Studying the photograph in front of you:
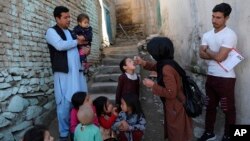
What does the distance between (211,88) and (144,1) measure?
35.6 ft

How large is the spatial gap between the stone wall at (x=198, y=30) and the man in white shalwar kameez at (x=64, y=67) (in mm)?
2166

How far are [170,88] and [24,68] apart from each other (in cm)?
221

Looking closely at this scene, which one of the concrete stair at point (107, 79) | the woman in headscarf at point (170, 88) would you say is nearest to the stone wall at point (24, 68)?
the concrete stair at point (107, 79)

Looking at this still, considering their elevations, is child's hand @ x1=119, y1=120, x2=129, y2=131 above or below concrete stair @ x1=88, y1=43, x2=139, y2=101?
below

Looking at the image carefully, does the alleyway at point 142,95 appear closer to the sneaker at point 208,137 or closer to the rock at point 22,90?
the sneaker at point 208,137

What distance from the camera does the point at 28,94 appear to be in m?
4.49

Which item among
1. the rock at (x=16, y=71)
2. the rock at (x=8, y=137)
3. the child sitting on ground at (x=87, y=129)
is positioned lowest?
the rock at (x=8, y=137)

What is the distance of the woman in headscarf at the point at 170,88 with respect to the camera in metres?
3.23

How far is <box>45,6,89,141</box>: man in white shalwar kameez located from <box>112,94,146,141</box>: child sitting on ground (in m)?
0.81

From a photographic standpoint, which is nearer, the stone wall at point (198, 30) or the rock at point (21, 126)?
the rock at point (21, 126)

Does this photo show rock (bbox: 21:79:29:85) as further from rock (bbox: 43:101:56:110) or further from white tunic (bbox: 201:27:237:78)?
white tunic (bbox: 201:27:237:78)

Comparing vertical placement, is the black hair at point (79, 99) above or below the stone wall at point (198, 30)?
below

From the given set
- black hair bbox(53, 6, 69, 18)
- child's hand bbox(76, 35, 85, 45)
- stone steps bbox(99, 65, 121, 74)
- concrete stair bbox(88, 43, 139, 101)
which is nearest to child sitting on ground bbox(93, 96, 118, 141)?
child's hand bbox(76, 35, 85, 45)

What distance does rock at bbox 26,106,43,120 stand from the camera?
4.45 m
